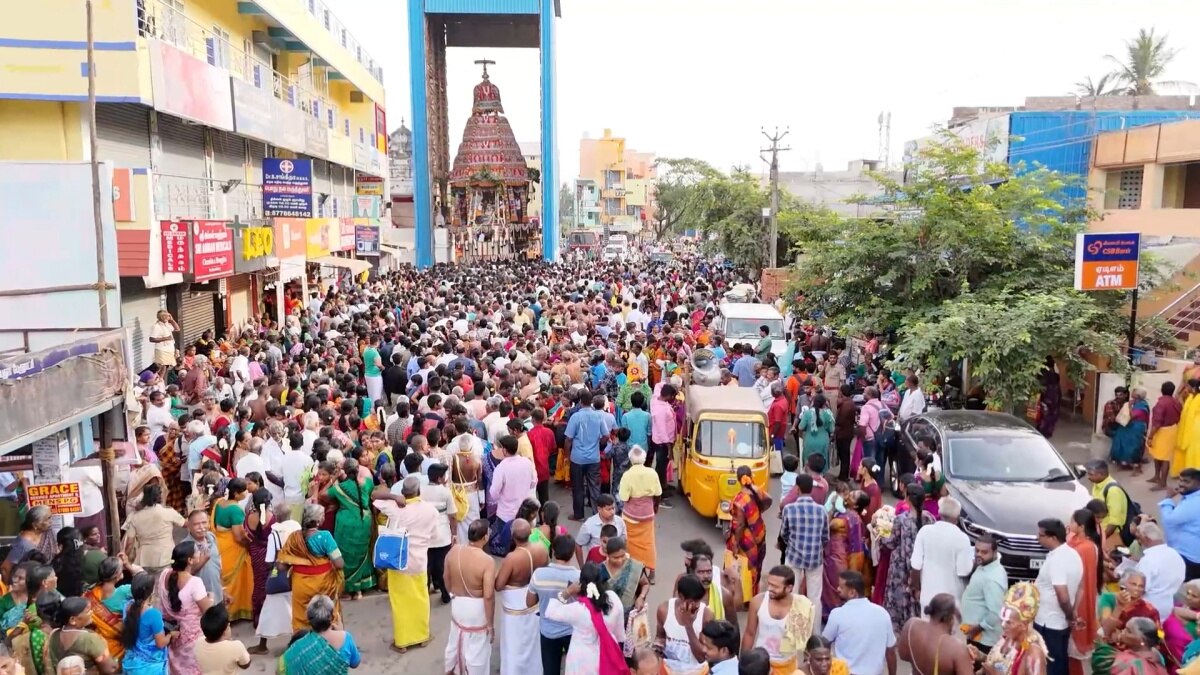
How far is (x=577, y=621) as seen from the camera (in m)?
5.52

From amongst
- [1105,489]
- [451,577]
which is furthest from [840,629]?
[1105,489]

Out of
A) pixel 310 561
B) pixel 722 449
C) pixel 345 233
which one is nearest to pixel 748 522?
pixel 722 449

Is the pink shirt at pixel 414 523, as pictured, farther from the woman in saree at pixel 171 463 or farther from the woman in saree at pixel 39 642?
the woman in saree at pixel 171 463

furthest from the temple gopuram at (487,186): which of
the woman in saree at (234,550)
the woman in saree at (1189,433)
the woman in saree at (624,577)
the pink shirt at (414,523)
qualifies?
the woman in saree at (624,577)

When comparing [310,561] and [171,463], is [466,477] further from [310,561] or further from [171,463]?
[171,463]

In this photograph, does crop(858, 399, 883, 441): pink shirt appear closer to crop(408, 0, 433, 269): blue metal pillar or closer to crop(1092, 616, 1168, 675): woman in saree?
crop(1092, 616, 1168, 675): woman in saree

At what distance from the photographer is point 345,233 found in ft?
95.7

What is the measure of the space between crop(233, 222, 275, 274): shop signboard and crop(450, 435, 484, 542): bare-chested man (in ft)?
33.5

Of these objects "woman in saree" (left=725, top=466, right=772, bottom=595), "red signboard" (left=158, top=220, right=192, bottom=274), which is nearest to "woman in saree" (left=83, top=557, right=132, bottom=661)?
"woman in saree" (left=725, top=466, right=772, bottom=595)

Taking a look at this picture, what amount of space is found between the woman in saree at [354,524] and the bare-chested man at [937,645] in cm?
455

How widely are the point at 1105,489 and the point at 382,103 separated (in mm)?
36373

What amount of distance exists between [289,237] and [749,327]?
35.1ft

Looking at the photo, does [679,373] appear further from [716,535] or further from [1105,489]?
[1105,489]

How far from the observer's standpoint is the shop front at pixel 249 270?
16.9 metres
